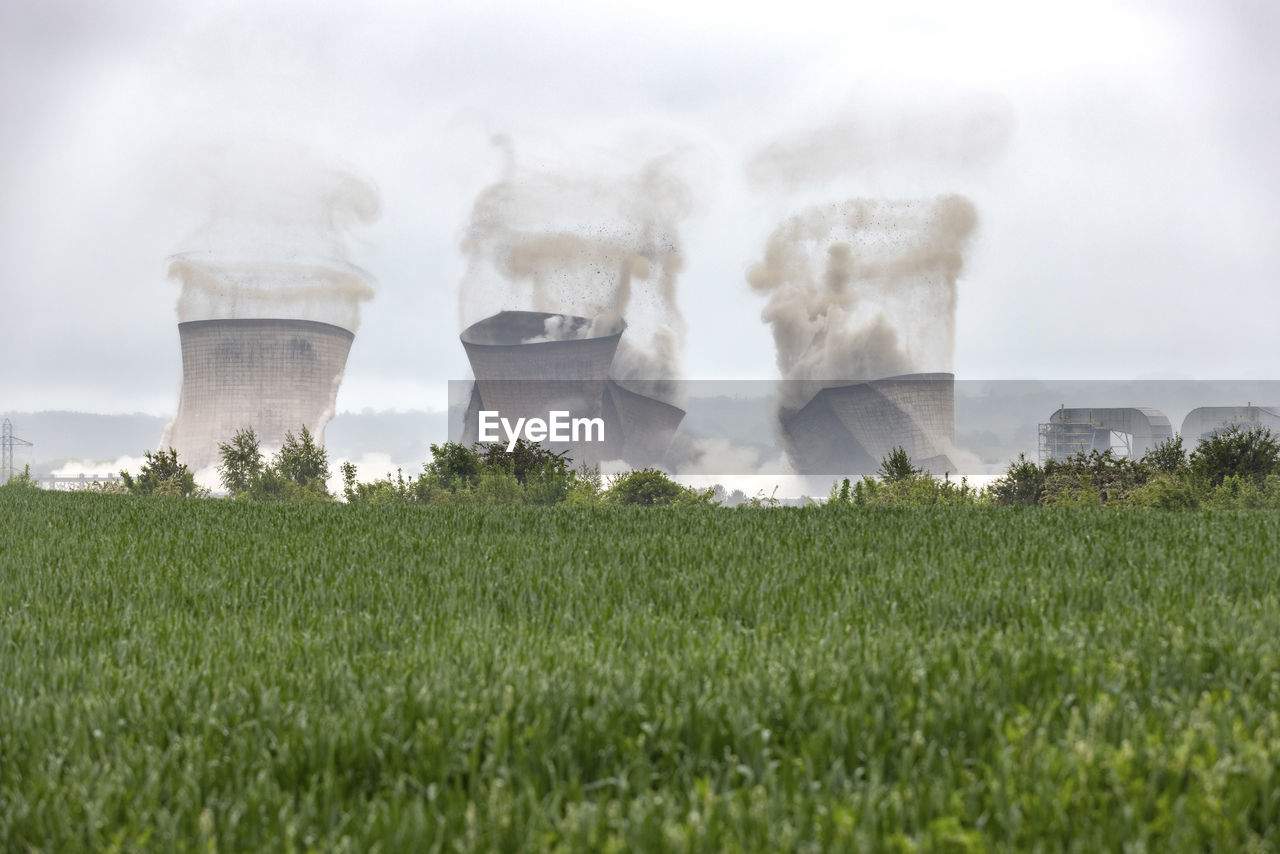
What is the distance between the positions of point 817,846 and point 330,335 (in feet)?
168

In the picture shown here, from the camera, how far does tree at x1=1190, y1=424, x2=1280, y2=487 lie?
21.8 m

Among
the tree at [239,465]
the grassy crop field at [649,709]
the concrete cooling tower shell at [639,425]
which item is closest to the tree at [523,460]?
the tree at [239,465]

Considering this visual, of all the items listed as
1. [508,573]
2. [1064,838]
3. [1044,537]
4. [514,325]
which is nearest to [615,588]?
[508,573]

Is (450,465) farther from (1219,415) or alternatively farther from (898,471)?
(1219,415)

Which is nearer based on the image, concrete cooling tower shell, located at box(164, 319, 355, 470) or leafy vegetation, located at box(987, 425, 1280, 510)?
leafy vegetation, located at box(987, 425, 1280, 510)

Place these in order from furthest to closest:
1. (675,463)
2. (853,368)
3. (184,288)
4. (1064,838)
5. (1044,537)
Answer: (675,463) < (853,368) < (184,288) < (1044,537) < (1064,838)

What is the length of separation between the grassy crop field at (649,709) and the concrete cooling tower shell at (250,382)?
145 feet

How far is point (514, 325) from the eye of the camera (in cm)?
6650

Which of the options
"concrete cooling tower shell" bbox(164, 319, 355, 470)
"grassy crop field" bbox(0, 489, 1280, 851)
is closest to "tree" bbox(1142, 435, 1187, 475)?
"grassy crop field" bbox(0, 489, 1280, 851)

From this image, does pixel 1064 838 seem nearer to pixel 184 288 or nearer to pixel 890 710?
pixel 890 710

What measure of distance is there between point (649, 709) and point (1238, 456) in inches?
969

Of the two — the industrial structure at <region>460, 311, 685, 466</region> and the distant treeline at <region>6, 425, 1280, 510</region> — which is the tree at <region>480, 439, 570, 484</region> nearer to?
the distant treeline at <region>6, 425, 1280, 510</region>

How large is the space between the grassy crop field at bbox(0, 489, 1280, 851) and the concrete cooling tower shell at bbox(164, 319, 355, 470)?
145ft

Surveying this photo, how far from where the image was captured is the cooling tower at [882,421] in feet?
211
